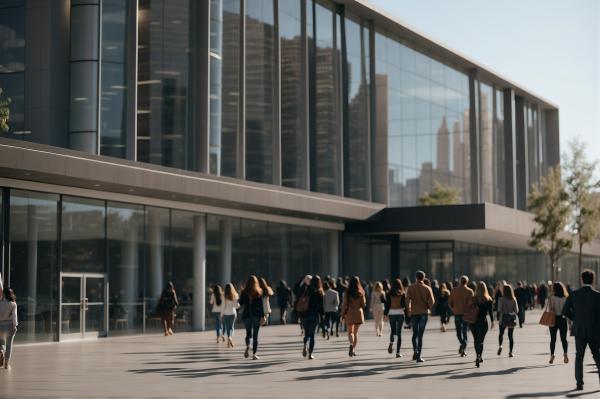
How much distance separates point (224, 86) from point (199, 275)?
7826 millimetres

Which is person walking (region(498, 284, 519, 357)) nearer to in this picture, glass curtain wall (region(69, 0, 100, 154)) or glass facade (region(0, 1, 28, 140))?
glass curtain wall (region(69, 0, 100, 154))

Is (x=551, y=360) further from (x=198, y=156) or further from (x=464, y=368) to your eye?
(x=198, y=156)

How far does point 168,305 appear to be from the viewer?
34312 millimetres

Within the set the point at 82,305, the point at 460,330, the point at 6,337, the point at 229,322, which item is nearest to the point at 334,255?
the point at 82,305

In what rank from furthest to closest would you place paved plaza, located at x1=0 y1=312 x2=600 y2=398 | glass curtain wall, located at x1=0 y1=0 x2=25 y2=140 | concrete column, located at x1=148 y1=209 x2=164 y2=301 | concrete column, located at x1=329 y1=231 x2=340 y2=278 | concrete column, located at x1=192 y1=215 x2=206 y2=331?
concrete column, located at x1=329 y1=231 x2=340 y2=278, concrete column, located at x1=192 y1=215 x2=206 y2=331, concrete column, located at x1=148 y1=209 x2=164 y2=301, glass curtain wall, located at x1=0 y1=0 x2=25 y2=140, paved plaza, located at x1=0 y1=312 x2=600 y2=398

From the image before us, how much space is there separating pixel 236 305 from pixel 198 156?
13.2 meters

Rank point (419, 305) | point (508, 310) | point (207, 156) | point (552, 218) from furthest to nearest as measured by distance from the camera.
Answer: point (552, 218) → point (207, 156) → point (508, 310) → point (419, 305)

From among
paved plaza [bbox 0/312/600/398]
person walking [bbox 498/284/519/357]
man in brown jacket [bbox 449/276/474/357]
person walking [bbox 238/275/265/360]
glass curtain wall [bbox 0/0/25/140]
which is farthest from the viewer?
glass curtain wall [bbox 0/0/25/140]


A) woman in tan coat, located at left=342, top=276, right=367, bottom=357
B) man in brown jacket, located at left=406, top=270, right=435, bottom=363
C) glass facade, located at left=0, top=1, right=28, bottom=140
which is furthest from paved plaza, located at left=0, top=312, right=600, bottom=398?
glass facade, located at left=0, top=1, right=28, bottom=140

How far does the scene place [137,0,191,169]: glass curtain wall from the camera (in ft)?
117

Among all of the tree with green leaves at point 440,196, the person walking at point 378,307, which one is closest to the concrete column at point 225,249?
the person walking at point 378,307

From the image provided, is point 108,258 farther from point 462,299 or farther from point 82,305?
point 462,299

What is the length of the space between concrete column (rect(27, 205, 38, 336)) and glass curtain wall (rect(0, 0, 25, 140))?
5.74 meters

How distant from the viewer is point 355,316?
21.7 metres
